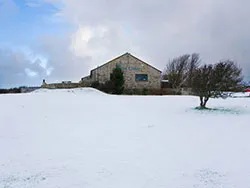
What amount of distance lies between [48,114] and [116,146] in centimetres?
648

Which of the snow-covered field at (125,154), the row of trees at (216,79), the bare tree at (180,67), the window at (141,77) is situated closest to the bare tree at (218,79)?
the row of trees at (216,79)

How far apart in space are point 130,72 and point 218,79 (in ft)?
83.3

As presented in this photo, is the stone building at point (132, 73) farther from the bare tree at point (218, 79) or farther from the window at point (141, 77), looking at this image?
the bare tree at point (218, 79)

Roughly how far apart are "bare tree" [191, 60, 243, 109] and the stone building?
24.3m

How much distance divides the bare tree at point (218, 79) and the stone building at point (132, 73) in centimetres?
2432

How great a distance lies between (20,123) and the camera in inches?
372

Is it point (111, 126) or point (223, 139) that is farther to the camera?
point (111, 126)

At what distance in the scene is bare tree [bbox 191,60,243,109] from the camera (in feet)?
42.2

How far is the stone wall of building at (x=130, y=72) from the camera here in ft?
122

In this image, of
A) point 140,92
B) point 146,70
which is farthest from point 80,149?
point 146,70

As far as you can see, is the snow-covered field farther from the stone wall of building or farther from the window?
the window

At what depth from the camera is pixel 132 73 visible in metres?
37.9

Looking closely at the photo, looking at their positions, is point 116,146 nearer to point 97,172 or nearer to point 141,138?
point 141,138

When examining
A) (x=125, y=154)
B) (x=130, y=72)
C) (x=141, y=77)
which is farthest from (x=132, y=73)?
(x=125, y=154)
